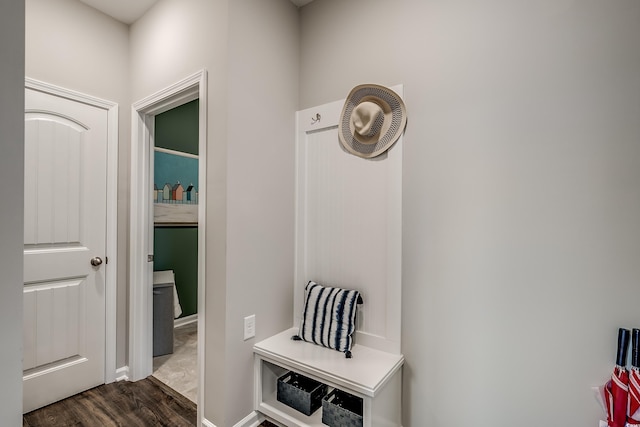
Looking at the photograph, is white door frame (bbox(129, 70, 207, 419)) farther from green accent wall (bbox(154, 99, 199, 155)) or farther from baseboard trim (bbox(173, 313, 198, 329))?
baseboard trim (bbox(173, 313, 198, 329))

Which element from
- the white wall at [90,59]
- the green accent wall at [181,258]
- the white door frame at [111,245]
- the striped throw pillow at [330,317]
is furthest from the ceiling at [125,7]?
the striped throw pillow at [330,317]

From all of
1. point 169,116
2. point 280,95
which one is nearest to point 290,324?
point 280,95

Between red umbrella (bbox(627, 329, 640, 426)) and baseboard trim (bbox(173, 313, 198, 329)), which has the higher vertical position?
red umbrella (bbox(627, 329, 640, 426))

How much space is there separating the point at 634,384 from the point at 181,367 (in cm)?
275

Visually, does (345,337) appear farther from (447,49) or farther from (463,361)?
(447,49)

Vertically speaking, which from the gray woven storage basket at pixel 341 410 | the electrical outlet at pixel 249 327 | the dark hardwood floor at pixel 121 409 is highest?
the electrical outlet at pixel 249 327

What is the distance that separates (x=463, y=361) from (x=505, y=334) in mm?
251

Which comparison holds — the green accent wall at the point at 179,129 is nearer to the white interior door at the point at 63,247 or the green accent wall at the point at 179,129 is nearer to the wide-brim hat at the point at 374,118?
the white interior door at the point at 63,247

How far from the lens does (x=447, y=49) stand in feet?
5.24

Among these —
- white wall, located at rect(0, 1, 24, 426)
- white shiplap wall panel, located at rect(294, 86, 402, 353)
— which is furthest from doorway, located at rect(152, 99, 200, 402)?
white wall, located at rect(0, 1, 24, 426)

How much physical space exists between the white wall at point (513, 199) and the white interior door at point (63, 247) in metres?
2.02

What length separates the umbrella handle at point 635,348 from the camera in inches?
45.1

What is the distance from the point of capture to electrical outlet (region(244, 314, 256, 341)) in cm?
180

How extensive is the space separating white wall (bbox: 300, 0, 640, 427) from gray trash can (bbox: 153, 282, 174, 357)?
2.04 meters
